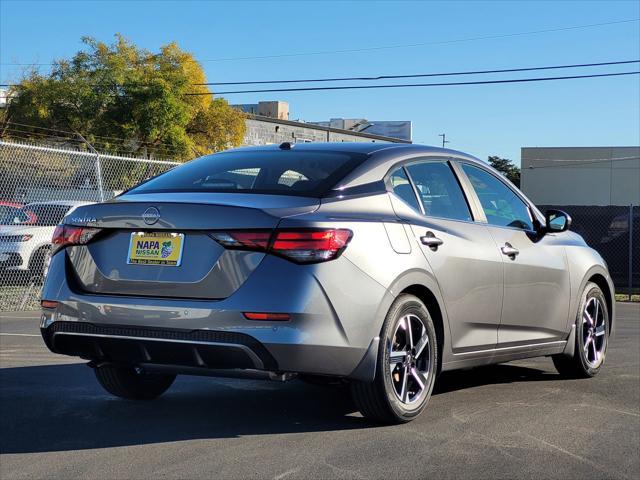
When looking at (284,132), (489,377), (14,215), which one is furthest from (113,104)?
(489,377)

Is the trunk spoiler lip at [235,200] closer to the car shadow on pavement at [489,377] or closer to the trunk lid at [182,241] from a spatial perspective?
the trunk lid at [182,241]

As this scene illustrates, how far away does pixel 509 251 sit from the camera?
6.30 m

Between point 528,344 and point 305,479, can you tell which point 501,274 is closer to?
point 528,344

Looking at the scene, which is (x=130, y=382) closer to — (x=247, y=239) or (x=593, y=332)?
(x=247, y=239)

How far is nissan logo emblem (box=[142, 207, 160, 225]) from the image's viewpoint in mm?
4941

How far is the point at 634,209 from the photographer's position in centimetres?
1986

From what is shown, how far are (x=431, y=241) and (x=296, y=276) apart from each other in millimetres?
1137

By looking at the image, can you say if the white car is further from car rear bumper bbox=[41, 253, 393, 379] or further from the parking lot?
car rear bumper bbox=[41, 253, 393, 379]

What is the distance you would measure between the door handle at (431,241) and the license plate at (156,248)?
1455 millimetres

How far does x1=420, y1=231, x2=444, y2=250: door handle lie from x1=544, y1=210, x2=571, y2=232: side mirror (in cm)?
163

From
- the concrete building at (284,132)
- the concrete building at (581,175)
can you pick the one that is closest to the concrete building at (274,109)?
the concrete building at (284,132)

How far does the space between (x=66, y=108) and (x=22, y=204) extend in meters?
41.1

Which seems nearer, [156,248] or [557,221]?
[156,248]

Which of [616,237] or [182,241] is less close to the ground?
[182,241]
